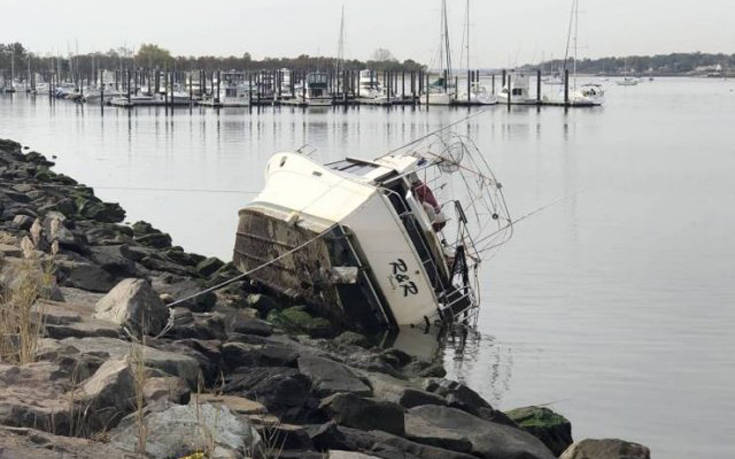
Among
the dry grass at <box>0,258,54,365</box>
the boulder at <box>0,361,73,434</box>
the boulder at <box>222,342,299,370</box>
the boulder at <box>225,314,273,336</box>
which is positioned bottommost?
the boulder at <box>225,314,273,336</box>

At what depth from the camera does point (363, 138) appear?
73.8 m

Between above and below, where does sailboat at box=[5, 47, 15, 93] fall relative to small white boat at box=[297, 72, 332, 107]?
above

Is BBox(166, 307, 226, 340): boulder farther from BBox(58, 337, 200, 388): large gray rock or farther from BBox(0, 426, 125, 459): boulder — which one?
BBox(0, 426, 125, 459): boulder

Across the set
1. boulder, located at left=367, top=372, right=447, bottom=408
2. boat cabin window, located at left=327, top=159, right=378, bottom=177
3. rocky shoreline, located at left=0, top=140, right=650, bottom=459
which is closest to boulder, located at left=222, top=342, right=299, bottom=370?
rocky shoreline, located at left=0, top=140, right=650, bottom=459

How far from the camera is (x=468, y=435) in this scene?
1053 cm

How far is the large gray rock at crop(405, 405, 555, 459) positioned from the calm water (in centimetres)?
330

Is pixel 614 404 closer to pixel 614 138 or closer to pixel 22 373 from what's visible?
pixel 22 373

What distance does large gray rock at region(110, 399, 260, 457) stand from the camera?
7.36 meters

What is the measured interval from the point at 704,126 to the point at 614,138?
1955cm

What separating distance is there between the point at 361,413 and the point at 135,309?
10.4ft

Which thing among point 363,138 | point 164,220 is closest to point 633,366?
point 164,220

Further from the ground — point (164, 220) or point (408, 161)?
point (408, 161)

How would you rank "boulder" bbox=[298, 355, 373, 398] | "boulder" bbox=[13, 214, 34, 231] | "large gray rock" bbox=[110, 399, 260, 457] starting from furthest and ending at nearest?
"boulder" bbox=[13, 214, 34, 231]
"boulder" bbox=[298, 355, 373, 398]
"large gray rock" bbox=[110, 399, 260, 457]

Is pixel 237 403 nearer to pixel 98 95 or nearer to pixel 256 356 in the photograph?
pixel 256 356
